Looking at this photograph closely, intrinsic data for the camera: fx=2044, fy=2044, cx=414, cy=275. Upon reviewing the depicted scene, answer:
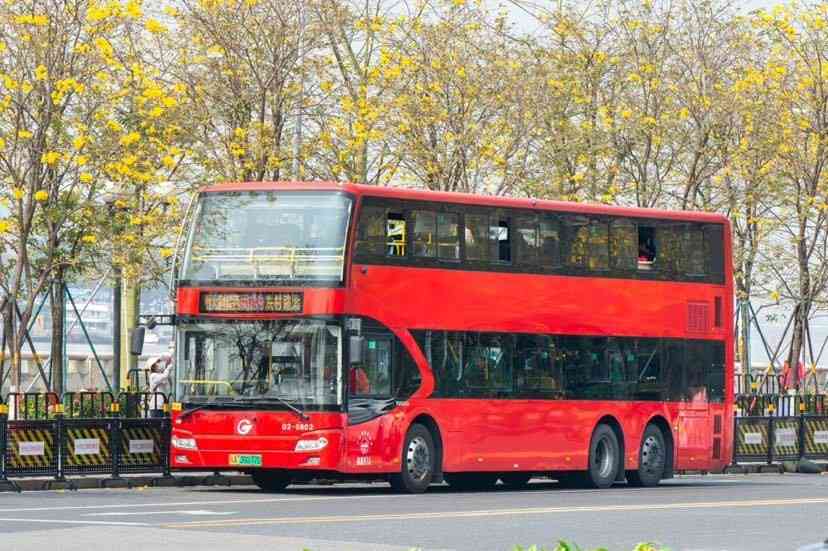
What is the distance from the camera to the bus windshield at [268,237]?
26.7 meters

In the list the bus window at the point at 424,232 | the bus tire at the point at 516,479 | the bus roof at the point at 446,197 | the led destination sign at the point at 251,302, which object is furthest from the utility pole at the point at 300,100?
the led destination sign at the point at 251,302

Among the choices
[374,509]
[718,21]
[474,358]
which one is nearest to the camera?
[374,509]

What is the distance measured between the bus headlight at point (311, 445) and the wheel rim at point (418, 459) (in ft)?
5.03

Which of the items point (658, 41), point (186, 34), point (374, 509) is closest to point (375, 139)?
point (186, 34)

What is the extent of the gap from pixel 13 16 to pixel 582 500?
12304 millimetres

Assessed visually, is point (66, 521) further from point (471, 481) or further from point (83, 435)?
point (471, 481)

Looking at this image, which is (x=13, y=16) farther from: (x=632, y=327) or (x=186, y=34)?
(x=632, y=327)

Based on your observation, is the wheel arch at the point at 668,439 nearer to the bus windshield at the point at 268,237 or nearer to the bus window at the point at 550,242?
the bus window at the point at 550,242

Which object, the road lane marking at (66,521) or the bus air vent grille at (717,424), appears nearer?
the road lane marking at (66,521)

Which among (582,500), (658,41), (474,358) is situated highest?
(658,41)

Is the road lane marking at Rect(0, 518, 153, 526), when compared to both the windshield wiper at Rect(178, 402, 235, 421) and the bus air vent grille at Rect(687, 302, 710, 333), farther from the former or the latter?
the bus air vent grille at Rect(687, 302, 710, 333)

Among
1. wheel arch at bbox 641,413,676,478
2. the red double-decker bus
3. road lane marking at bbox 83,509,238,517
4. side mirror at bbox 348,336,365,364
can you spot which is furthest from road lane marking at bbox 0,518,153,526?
wheel arch at bbox 641,413,676,478

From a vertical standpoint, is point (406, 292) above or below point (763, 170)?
below

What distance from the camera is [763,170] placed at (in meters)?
44.0
